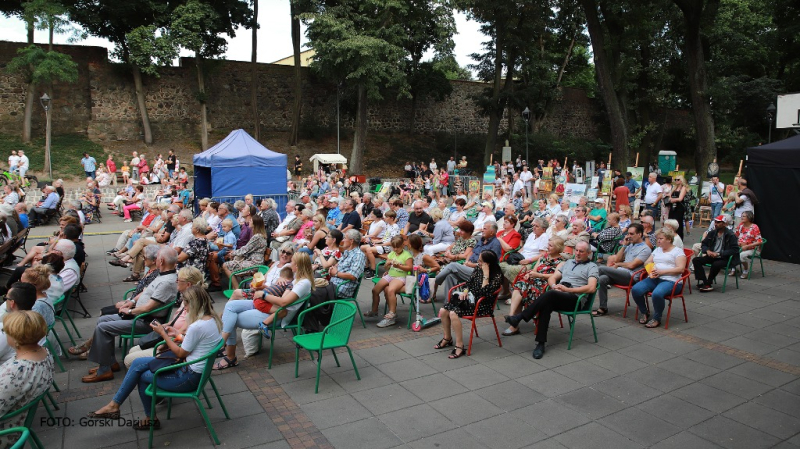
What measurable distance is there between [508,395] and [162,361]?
114 inches

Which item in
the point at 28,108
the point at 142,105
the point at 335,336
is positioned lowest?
the point at 335,336

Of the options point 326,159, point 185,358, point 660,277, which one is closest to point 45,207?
point 326,159

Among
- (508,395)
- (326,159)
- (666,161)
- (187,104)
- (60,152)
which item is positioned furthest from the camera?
(666,161)

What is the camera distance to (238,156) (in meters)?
14.1

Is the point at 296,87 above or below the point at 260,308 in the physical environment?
above

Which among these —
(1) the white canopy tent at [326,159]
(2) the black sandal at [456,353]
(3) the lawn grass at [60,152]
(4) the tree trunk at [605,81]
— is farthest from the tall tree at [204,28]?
(2) the black sandal at [456,353]

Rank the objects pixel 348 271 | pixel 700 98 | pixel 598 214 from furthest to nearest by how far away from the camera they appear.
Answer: pixel 700 98 < pixel 598 214 < pixel 348 271

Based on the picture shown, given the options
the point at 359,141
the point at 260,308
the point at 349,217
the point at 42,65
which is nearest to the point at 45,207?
the point at 349,217

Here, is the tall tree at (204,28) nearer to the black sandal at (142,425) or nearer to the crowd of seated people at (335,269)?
the crowd of seated people at (335,269)

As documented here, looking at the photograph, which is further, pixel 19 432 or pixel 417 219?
pixel 417 219

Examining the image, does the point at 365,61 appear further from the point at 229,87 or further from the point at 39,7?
the point at 39,7

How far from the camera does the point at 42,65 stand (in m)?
23.2

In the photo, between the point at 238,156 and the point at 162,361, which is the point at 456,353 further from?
the point at 238,156

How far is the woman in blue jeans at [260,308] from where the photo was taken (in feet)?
18.5
